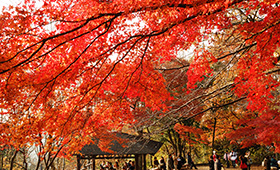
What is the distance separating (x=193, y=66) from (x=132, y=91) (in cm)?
193

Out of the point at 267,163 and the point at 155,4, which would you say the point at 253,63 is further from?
the point at 267,163

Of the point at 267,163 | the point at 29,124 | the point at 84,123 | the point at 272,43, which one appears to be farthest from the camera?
the point at 267,163

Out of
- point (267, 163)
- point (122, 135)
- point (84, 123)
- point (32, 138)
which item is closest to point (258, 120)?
point (267, 163)

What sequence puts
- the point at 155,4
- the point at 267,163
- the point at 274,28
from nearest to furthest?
the point at 155,4 → the point at 274,28 → the point at 267,163

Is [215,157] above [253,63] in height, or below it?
below

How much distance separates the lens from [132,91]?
7.34 m

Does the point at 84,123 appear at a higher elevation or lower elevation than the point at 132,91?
lower

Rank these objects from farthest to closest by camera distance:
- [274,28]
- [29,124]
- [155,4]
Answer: [29,124] < [274,28] < [155,4]

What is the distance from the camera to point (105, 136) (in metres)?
14.3

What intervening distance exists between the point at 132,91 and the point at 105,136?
774 centimetres

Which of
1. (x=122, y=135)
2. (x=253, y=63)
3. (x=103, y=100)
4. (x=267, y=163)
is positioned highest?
(x=253, y=63)

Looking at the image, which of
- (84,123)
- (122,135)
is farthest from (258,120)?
(84,123)

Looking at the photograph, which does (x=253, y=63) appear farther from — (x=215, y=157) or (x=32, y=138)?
(x=215, y=157)

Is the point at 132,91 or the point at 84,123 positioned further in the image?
the point at 84,123
